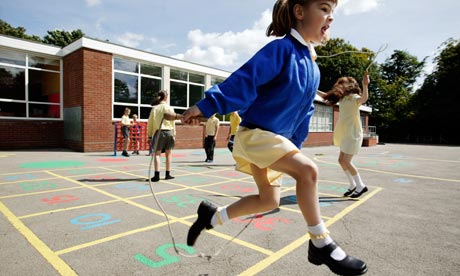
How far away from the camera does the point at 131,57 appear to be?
15.1 meters

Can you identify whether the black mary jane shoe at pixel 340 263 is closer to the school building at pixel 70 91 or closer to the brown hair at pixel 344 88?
the brown hair at pixel 344 88

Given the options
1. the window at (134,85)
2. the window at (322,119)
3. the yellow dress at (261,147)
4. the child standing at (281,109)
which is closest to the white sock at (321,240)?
the child standing at (281,109)

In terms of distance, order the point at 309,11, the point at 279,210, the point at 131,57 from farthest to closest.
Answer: the point at 131,57
the point at 279,210
the point at 309,11

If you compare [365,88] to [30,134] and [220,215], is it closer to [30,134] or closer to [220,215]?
[220,215]

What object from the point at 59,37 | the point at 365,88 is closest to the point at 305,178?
the point at 365,88

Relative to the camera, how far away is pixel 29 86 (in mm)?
13992

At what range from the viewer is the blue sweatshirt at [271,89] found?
6.22 ft

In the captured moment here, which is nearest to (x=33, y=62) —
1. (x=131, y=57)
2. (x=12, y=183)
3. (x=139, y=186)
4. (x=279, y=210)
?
(x=131, y=57)

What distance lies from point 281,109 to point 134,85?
582 inches

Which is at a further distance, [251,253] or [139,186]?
[139,186]

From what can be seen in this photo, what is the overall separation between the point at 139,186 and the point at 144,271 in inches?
149

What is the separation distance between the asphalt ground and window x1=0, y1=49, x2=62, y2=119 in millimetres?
9334

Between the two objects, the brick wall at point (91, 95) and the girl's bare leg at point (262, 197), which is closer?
the girl's bare leg at point (262, 197)

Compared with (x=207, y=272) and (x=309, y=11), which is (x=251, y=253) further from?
(x=309, y=11)
